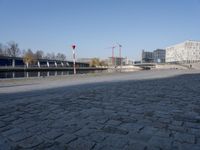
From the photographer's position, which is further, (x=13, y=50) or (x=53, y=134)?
(x=13, y=50)

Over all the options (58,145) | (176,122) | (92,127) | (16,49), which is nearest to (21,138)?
(58,145)

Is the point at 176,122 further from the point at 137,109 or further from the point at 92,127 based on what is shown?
the point at 92,127

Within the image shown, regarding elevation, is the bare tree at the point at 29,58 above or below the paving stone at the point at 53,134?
above

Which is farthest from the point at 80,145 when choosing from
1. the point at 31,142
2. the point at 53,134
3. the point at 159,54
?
the point at 159,54

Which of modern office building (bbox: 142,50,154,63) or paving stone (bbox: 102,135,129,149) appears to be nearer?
paving stone (bbox: 102,135,129,149)

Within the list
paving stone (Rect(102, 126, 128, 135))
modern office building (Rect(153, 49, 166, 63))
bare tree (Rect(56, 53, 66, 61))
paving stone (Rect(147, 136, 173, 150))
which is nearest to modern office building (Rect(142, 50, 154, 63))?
modern office building (Rect(153, 49, 166, 63))

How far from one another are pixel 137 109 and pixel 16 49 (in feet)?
256

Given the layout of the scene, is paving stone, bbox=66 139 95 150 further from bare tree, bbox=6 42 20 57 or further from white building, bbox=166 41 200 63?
white building, bbox=166 41 200 63

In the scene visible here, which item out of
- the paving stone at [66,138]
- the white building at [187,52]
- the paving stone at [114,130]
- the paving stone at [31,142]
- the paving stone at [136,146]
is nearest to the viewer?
the paving stone at [136,146]

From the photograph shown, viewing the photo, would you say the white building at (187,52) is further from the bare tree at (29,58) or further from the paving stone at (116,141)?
the paving stone at (116,141)

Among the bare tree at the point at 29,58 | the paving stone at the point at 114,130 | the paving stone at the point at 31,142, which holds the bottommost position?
the paving stone at the point at 31,142

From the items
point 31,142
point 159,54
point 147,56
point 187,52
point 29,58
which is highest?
point 159,54

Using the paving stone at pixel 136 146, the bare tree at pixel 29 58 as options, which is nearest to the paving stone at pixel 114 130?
the paving stone at pixel 136 146

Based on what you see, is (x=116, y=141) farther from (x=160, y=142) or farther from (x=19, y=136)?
(x=19, y=136)
